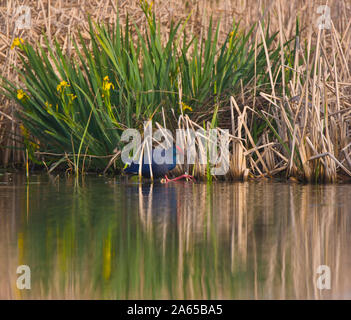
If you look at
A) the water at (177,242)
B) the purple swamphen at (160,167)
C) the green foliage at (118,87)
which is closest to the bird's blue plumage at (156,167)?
the purple swamphen at (160,167)

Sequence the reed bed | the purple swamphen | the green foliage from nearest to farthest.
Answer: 1. the reed bed
2. the purple swamphen
3. the green foliage

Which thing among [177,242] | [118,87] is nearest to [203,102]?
[118,87]

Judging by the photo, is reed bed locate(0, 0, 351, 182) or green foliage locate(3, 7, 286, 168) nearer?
reed bed locate(0, 0, 351, 182)

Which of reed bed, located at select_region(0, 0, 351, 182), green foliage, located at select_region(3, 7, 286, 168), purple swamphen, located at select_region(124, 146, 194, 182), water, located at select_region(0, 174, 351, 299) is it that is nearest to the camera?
water, located at select_region(0, 174, 351, 299)

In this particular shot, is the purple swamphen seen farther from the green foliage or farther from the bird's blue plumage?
the green foliage

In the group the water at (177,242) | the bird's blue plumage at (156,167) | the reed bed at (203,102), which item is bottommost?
the water at (177,242)

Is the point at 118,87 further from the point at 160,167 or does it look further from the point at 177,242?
the point at 177,242

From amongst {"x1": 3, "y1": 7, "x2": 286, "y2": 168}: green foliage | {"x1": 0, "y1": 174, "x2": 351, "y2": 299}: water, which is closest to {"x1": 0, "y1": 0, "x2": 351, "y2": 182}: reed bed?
{"x1": 3, "y1": 7, "x2": 286, "y2": 168}: green foliage

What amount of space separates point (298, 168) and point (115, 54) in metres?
1.65

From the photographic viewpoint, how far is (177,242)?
251cm

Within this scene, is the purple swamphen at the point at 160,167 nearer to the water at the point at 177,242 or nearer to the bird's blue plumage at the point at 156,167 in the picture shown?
the bird's blue plumage at the point at 156,167

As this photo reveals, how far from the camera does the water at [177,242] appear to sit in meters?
1.87

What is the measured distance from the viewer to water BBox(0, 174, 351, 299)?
1869 millimetres
